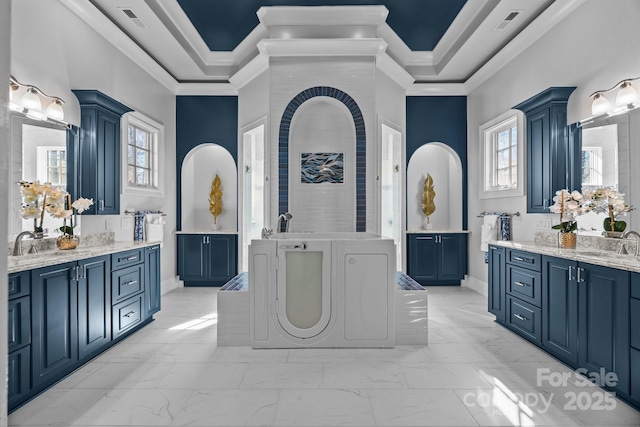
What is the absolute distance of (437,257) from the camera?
5.38 metres

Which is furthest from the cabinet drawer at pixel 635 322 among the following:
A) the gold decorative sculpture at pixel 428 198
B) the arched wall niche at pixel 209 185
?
the arched wall niche at pixel 209 185

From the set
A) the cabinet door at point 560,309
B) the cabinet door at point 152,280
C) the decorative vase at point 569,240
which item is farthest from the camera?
the cabinet door at point 152,280

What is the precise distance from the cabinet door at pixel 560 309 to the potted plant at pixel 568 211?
14.6 inches

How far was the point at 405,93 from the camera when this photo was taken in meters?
5.38

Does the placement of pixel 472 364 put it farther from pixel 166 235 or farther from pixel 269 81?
pixel 166 235

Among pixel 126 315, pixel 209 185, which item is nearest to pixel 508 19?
pixel 209 185

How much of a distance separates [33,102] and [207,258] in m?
3.07

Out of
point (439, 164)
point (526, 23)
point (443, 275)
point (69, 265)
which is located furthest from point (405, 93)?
point (69, 265)

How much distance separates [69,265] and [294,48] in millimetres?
3372

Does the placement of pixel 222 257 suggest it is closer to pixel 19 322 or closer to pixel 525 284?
pixel 19 322

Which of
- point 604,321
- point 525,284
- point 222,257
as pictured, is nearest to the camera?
point 604,321

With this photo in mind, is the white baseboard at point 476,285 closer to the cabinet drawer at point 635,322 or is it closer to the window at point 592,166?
the window at point 592,166

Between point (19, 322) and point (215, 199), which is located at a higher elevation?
point (215, 199)

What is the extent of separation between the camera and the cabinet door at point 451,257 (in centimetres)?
538
